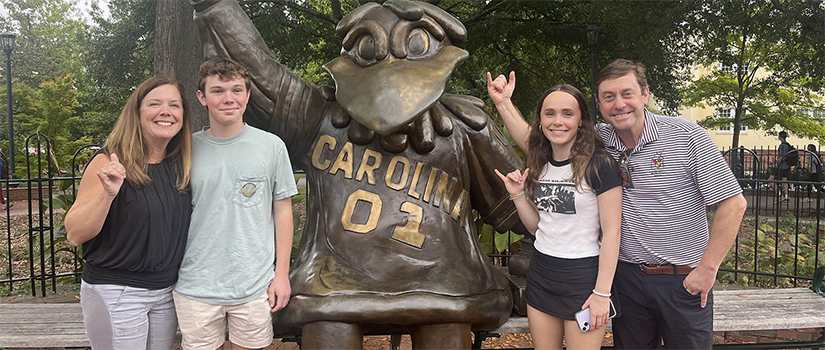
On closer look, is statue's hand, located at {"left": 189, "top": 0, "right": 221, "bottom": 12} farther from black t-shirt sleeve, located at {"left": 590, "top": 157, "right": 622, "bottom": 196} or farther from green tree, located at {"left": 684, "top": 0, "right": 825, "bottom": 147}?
green tree, located at {"left": 684, "top": 0, "right": 825, "bottom": 147}

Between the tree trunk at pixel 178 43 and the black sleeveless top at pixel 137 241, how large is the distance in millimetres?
2207

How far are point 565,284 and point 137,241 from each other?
1430 millimetres

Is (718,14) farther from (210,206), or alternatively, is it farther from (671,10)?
(210,206)

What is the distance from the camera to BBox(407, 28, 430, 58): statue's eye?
219cm

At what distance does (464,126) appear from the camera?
2.39 meters

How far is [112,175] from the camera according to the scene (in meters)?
1.54

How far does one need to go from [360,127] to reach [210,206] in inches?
26.8

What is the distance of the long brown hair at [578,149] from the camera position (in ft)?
6.00

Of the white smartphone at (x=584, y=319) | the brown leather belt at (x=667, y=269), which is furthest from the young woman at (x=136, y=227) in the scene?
the brown leather belt at (x=667, y=269)

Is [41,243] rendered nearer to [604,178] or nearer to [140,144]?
[140,144]

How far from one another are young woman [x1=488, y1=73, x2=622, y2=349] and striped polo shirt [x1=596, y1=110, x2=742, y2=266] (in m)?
0.18

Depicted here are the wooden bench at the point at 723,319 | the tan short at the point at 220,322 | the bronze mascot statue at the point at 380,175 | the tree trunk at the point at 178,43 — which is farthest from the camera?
the tree trunk at the point at 178,43

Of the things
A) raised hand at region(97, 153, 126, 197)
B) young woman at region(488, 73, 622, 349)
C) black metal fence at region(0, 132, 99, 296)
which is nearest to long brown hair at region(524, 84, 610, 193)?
young woman at region(488, 73, 622, 349)

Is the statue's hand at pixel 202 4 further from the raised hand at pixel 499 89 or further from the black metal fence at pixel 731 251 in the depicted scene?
the black metal fence at pixel 731 251
